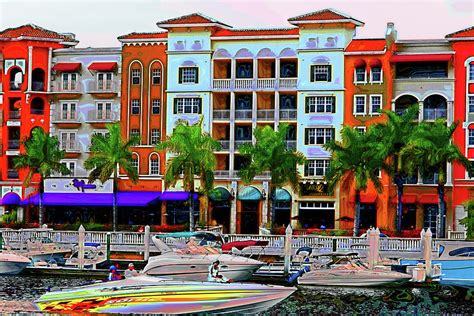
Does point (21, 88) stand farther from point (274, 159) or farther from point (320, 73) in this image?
point (274, 159)

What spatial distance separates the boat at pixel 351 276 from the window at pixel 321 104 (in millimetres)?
34403

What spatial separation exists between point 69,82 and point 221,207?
787 inches

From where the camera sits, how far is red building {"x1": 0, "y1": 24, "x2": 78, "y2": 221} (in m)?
110

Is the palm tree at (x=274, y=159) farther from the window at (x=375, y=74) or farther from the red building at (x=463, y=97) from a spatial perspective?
the red building at (x=463, y=97)

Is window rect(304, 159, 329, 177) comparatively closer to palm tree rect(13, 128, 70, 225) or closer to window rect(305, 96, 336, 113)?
window rect(305, 96, 336, 113)

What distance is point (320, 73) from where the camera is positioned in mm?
102938

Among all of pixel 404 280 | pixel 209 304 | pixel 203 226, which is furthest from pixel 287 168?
pixel 209 304

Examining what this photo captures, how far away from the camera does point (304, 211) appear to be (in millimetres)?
101500

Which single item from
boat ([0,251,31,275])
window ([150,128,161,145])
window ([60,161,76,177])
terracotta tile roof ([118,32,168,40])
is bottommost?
boat ([0,251,31,275])

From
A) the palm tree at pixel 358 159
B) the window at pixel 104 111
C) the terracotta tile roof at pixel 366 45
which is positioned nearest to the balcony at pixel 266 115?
the terracotta tile roof at pixel 366 45

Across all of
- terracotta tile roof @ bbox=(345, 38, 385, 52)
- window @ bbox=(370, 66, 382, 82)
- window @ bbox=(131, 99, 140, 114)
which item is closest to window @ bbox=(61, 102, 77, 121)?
window @ bbox=(131, 99, 140, 114)

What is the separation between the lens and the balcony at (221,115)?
105 metres

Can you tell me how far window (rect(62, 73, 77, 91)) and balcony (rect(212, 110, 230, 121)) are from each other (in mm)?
14664

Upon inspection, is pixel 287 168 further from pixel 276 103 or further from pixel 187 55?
pixel 187 55
